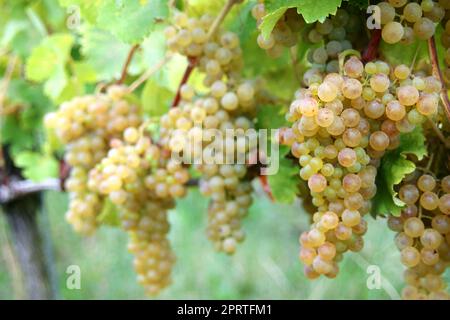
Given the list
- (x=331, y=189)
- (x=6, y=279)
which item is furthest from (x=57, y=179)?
(x=6, y=279)

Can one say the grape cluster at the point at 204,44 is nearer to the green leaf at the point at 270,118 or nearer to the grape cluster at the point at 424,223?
the green leaf at the point at 270,118

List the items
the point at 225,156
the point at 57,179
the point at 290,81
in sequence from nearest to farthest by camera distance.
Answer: the point at 225,156
the point at 290,81
the point at 57,179

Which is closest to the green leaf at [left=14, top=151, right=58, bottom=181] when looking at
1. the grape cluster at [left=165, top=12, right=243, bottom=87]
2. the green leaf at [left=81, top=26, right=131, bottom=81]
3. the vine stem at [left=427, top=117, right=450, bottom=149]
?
the green leaf at [left=81, top=26, right=131, bottom=81]

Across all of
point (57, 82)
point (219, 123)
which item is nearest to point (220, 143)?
point (219, 123)

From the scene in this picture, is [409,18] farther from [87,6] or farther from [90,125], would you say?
[90,125]

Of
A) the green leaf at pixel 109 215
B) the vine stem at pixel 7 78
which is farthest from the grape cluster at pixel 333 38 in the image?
the vine stem at pixel 7 78

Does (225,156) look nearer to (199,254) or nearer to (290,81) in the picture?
(290,81)
